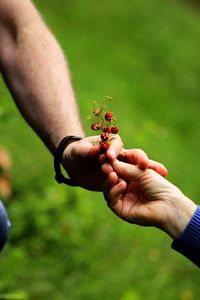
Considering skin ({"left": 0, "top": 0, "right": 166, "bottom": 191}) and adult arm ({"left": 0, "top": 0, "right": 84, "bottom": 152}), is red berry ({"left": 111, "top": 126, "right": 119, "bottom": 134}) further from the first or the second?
adult arm ({"left": 0, "top": 0, "right": 84, "bottom": 152})

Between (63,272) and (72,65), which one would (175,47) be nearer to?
(72,65)

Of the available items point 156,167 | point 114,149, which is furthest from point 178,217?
point 114,149

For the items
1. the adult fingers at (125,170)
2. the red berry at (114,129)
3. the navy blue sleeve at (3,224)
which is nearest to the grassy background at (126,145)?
the red berry at (114,129)

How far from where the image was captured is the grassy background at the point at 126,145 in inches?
158

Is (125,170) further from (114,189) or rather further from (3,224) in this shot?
(3,224)

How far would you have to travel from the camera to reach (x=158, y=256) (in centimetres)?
461

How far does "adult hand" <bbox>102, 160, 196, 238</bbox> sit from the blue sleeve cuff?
0.02 meters

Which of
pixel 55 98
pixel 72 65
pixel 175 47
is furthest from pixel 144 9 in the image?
pixel 55 98

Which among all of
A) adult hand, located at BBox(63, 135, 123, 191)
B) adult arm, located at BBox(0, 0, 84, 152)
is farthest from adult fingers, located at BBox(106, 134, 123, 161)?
adult arm, located at BBox(0, 0, 84, 152)

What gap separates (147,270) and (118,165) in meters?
2.25

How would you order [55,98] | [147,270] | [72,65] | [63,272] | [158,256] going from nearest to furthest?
[55,98], [63,272], [147,270], [158,256], [72,65]

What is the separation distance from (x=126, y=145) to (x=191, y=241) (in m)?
4.18

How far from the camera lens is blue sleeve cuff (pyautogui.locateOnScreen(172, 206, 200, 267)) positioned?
204 cm

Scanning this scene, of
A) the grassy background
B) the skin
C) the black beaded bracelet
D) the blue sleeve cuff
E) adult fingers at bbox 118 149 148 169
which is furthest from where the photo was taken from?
the grassy background
